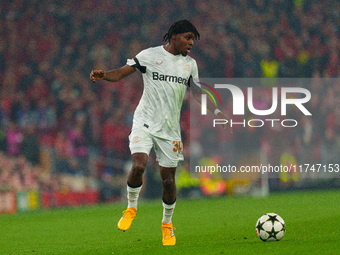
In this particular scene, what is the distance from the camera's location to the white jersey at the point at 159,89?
736cm

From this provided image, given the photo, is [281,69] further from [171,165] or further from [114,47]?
[171,165]

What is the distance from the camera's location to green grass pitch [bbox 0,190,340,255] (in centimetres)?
696

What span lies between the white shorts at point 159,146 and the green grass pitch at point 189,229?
931 millimetres

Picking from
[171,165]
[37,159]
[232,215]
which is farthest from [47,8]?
[171,165]

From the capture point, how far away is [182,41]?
7.38m

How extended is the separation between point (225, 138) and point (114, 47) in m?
4.74

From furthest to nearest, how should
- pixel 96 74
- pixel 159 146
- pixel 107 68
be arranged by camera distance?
pixel 107 68 < pixel 159 146 < pixel 96 74

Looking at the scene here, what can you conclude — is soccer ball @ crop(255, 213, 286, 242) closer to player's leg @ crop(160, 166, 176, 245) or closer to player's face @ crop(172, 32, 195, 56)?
player's leg @ crop(160, 166, 176, 245)

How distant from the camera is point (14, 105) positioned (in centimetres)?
1772

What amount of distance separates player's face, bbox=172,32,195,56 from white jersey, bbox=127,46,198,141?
3.8 inches

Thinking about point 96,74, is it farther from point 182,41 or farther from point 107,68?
point 107,68

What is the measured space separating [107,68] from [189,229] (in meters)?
10.5

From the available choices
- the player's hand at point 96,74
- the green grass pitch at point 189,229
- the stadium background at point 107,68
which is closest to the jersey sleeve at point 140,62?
the player's hand at point 96,74


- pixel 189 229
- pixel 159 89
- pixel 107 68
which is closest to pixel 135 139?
pixel 159 89
